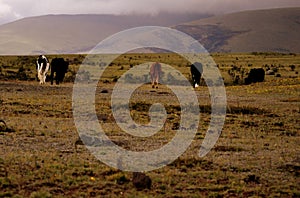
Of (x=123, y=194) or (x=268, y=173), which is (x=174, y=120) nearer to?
(x=268, y=173)

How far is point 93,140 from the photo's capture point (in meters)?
14.5

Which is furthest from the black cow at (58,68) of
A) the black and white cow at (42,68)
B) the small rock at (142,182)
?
the small rock at (142,182)

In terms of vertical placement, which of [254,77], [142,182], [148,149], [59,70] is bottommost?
[142,182]

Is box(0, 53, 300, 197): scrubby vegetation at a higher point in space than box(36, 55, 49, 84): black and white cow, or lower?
lower

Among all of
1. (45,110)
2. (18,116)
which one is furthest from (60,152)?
(45,110)

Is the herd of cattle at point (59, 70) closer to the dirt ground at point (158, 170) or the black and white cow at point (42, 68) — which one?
the black and white cow at point (42, 68)

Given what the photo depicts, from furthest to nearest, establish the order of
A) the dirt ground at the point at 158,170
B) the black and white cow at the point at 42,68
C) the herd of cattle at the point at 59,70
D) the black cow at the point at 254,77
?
the black cow at the point at 254,77, the black and white cow at the point at 42,68, the herd of cattle at the point at 59,70, the dirt ground at the point at 158,170

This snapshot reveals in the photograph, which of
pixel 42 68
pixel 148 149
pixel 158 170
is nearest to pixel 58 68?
pixel 42 68

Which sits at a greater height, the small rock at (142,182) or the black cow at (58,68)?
the black cow at (58,68)

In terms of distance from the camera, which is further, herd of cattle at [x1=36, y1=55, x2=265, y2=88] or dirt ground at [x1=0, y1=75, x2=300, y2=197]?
herd of cattle at [x1=36, y1=55, x2=265, y2=88]

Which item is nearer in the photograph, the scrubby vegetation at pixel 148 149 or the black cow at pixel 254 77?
the scrubby vegetation at pixel 148 149

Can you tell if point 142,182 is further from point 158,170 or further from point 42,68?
point 42,68

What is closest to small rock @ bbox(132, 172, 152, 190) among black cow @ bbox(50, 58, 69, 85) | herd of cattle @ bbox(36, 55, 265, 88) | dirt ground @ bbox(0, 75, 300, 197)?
dirt ground @ bbox(0, 75, 300, 197)

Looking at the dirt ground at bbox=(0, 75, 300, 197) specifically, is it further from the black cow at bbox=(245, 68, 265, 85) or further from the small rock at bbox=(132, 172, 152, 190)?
the black cow at bbox=(245, 68, 265, 85)
